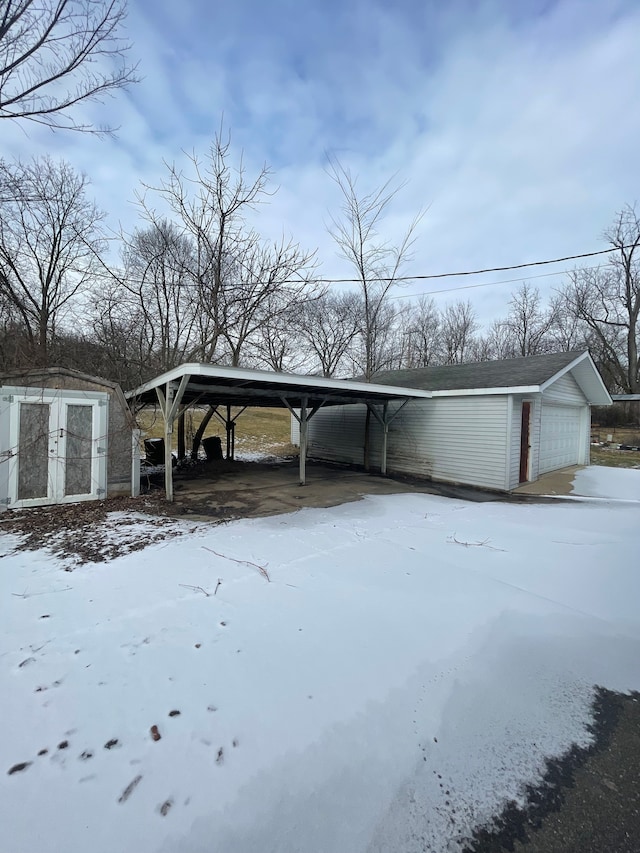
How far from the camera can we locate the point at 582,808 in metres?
1.58

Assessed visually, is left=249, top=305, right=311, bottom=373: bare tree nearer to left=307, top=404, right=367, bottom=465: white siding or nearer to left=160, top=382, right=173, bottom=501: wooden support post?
left=307, top=404, right=367, bottom=465: white siding

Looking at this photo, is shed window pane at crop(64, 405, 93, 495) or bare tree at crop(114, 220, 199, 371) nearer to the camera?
shed window pane at crop(64, 405, 93, 495)

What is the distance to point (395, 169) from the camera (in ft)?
43.0

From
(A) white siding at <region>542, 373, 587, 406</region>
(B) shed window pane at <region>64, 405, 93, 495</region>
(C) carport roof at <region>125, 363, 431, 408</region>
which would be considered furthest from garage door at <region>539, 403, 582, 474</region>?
(B) shed window pane at <region>64, 405, 93, 495</region>

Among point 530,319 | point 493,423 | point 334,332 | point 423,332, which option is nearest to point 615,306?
point 530,319

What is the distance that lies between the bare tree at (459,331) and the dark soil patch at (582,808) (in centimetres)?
2970

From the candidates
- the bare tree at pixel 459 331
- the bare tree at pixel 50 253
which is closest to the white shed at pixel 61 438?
the bare tree at pixel 50 253

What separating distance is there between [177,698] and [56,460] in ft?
17.6

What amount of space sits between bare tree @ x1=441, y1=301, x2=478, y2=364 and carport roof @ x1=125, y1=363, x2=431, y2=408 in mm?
21490

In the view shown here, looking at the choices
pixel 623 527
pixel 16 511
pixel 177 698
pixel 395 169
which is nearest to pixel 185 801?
pixel 177 698

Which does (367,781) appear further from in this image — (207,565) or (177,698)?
(207,565)

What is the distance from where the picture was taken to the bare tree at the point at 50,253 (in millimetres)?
10422

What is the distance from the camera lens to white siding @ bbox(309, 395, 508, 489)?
8.58m

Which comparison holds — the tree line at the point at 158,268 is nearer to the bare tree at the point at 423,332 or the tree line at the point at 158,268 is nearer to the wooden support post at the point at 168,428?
the wooden support post at the point at 168,428
